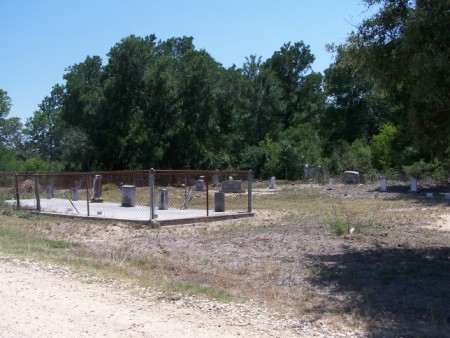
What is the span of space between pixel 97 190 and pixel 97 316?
2086cm

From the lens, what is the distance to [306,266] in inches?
428

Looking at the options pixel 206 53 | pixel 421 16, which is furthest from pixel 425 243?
pixel 206 53

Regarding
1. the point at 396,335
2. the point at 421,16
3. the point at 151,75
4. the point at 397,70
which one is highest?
the point at 151,75

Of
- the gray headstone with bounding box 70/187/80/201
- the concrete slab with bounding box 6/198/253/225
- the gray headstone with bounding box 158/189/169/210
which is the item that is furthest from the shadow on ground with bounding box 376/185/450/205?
the gray headstone with bounding box 70/187/80/201

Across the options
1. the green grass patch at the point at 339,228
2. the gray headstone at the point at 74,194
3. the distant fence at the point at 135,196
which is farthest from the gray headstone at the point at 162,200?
the green grass patch at the point at 339,228

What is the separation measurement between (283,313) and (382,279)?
273cm

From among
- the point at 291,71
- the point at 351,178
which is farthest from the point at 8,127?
the point at 351,178

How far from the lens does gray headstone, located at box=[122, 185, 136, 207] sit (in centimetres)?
2430

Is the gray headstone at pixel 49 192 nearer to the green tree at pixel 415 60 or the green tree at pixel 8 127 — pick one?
the green tree at pixel 415 60

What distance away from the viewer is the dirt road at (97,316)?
6500 millimetres

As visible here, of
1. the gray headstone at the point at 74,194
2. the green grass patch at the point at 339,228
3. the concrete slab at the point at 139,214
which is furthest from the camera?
the gray headstone at the point at 74,194

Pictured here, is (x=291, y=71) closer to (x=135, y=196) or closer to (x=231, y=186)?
(x=231, y=186)

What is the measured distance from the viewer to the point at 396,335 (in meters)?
6.70

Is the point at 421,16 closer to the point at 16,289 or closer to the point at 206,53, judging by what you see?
the point at 16,289
